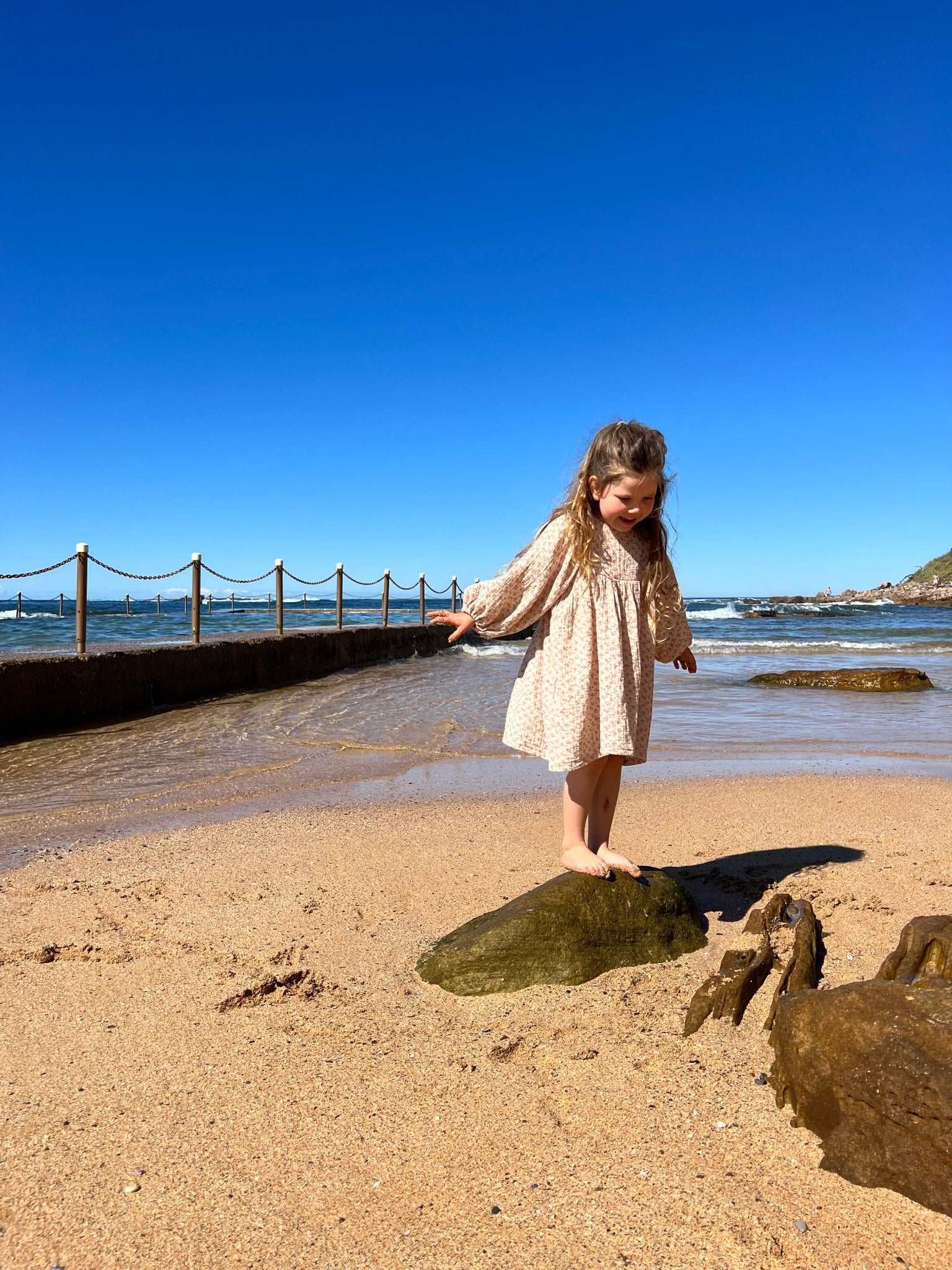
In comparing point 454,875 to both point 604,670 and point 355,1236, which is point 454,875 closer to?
point 604,670

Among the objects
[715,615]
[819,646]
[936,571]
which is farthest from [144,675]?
[936,571]

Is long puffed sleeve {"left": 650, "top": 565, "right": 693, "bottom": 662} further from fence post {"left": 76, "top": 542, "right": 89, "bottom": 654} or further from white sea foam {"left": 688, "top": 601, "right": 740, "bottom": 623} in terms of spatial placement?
white sea foam {"left": 688, "top": 601, "right": 740, "bottom": 623}

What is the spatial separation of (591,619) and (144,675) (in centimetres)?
705

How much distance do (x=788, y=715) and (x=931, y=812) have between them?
4.42 m

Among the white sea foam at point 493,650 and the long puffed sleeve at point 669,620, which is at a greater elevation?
the long puffed sleeve at point 669,620

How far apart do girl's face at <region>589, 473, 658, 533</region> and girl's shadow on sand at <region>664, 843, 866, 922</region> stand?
1.30 m

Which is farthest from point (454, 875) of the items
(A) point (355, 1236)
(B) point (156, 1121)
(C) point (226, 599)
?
(C) point (226, 599)

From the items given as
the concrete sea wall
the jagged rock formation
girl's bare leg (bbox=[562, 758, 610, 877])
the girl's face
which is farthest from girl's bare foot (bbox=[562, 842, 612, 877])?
the concrete sea wall

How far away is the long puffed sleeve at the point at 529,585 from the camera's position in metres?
2.76

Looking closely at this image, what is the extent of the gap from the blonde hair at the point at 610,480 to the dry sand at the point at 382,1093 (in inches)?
48.2

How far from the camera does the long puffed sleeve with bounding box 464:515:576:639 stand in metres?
2.76

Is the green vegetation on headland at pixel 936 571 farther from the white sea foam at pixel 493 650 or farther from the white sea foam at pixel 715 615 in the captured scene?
the white sea foam at pixel 493 650

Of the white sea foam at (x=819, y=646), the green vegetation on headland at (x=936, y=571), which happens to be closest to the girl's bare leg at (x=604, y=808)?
the white sea foam at (x=819, y=646)

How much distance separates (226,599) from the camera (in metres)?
53.5
